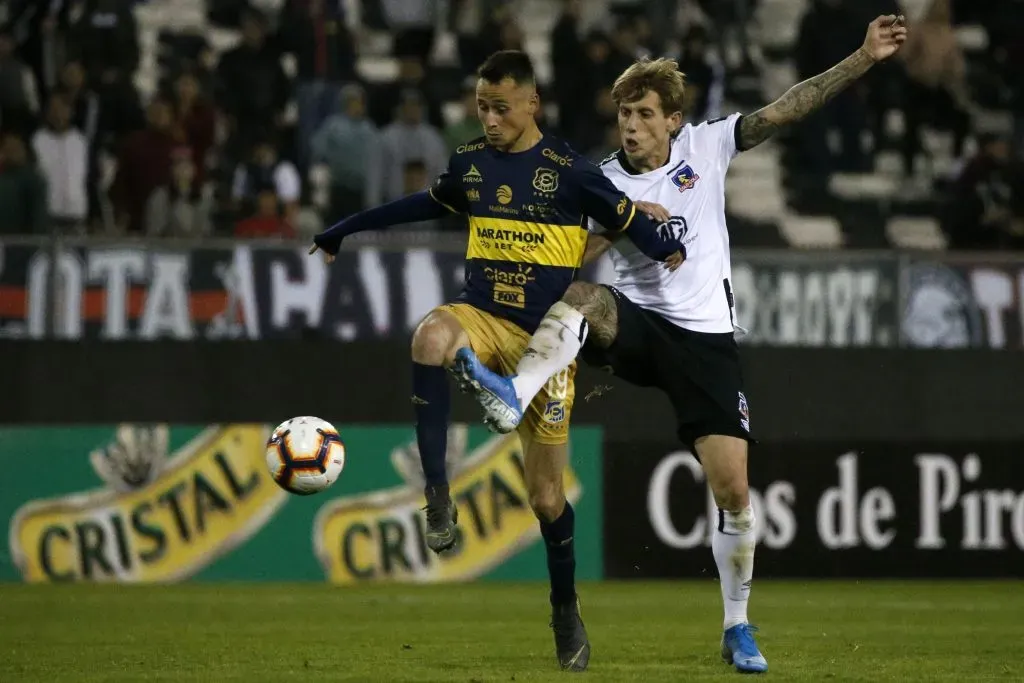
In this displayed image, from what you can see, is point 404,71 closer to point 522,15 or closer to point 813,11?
point 522,15

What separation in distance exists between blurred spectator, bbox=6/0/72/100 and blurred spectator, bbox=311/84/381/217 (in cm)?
238

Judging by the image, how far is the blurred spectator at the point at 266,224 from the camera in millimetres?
13859

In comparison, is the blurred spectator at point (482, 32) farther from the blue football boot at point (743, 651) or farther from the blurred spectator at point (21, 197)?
the blue football boot at point (743, 651)

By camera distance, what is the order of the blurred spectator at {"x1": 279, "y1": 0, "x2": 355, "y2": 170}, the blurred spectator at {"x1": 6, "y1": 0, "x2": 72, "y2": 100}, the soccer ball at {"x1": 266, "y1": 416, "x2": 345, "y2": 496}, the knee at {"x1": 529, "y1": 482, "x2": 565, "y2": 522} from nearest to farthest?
the knee at {"x1": 529, "y1": 482, "x2": 565, "y2": 522} → the soccer ball at {"x1": 266, "y1": 416, "x2": 345, "y2": 496} → the blurred spectator at {"x1": 6, "y1": 0, "x2": 72, "y2": 100} → the blurred spectator at {"x1": 279, "y1": 0, "x2": 355, "y2": 170}

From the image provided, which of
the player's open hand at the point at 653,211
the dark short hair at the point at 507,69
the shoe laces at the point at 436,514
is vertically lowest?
the shoe laces at the point at 436,514

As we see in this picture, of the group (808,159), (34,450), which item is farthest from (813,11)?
(34,450)

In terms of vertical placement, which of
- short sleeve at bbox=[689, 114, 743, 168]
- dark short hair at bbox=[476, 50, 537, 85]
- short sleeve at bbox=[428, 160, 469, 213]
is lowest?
short sleeve at bbox=[428, 160, 469, 213]

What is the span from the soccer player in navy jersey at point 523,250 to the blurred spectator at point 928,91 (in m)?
10.8

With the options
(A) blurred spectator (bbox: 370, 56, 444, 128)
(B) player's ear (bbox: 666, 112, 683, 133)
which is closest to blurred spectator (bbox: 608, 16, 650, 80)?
(A) blurred spectator (bbox: 370, 56, 444, 128)

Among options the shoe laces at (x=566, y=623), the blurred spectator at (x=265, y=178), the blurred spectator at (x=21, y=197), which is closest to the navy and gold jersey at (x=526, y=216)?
the shoe laces at (x=566, y=623)

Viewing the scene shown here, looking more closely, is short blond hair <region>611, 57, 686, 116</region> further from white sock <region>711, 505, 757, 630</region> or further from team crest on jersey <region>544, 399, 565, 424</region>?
white sock <region>711, 505, 757, 630</region>

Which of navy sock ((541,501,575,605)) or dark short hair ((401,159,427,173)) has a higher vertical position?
dark short hair ((401,159,427,173))

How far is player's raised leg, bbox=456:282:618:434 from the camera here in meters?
6.68

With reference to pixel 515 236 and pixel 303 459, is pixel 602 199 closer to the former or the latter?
pixel 515 236
